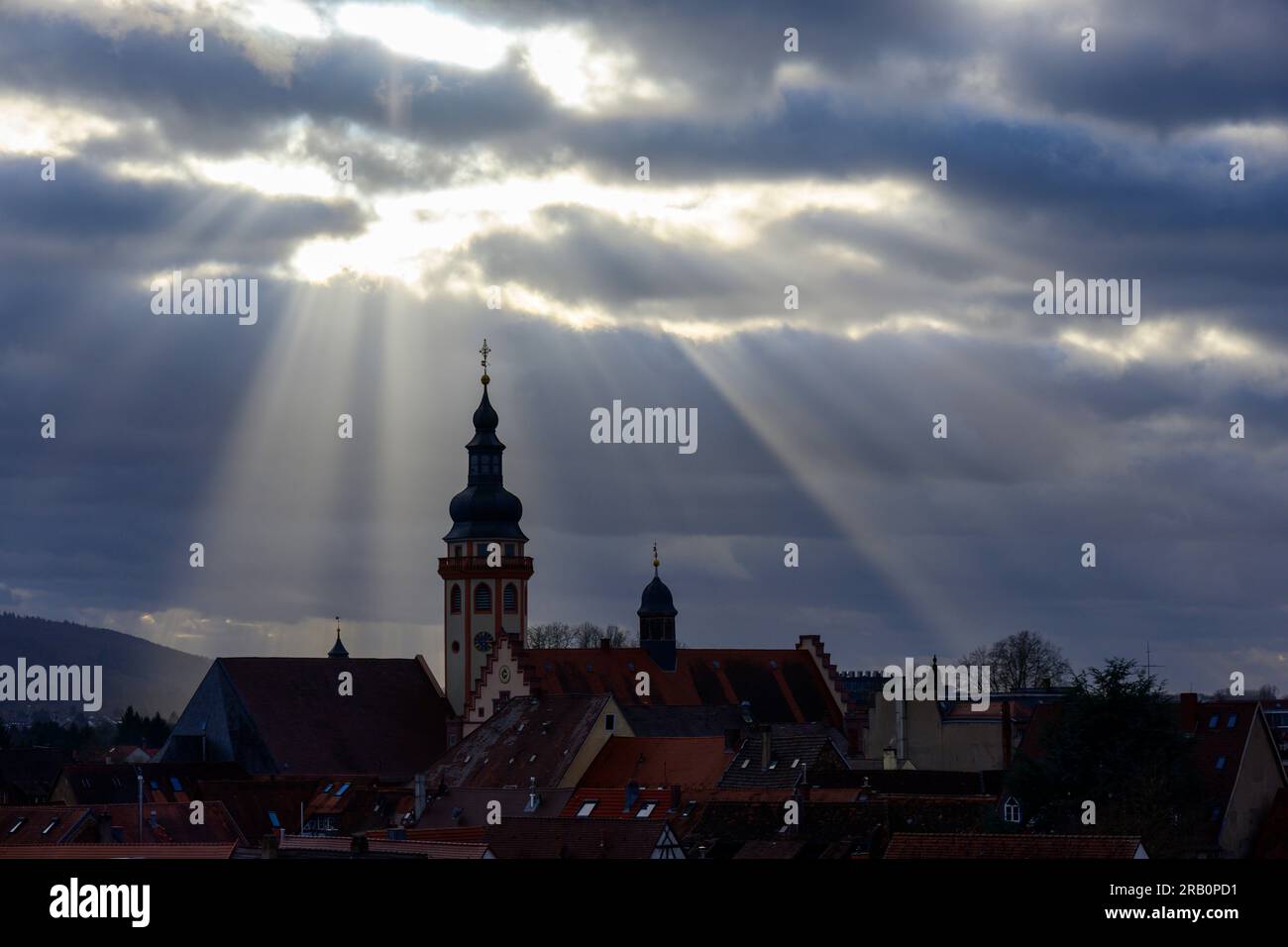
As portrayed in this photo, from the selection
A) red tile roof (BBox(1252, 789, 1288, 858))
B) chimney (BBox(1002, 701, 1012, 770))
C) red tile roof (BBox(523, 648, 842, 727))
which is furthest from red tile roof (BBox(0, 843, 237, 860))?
red tile roof (BBox(523, 648, 842, 727))

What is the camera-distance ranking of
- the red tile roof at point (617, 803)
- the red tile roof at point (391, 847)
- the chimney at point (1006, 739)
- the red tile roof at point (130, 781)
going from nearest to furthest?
the red tile roof at point (391, 847), the red tile roof at point (617, 803), the chimney at point (1006, 739), the red tile roof at point (130, 781)

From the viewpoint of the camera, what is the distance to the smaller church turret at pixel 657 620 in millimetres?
134625

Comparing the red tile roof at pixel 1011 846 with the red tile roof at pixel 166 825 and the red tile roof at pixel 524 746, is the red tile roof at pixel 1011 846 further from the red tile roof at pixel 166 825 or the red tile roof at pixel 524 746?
the red tile roof at pixel 166 825

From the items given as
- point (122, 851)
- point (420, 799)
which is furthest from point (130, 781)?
point (122, 851)

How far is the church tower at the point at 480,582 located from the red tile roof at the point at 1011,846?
7554cm

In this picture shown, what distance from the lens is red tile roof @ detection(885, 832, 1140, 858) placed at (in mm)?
48700

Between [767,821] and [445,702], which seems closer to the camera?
[767,821]

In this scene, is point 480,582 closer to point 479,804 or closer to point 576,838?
point 479,804

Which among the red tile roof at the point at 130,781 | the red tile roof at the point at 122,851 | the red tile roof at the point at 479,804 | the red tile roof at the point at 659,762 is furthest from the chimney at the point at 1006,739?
the red tile roof at the point at 130,781

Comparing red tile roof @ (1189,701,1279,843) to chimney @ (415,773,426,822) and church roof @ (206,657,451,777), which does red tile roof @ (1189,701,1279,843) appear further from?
church roof @ (206,657,451,777)
